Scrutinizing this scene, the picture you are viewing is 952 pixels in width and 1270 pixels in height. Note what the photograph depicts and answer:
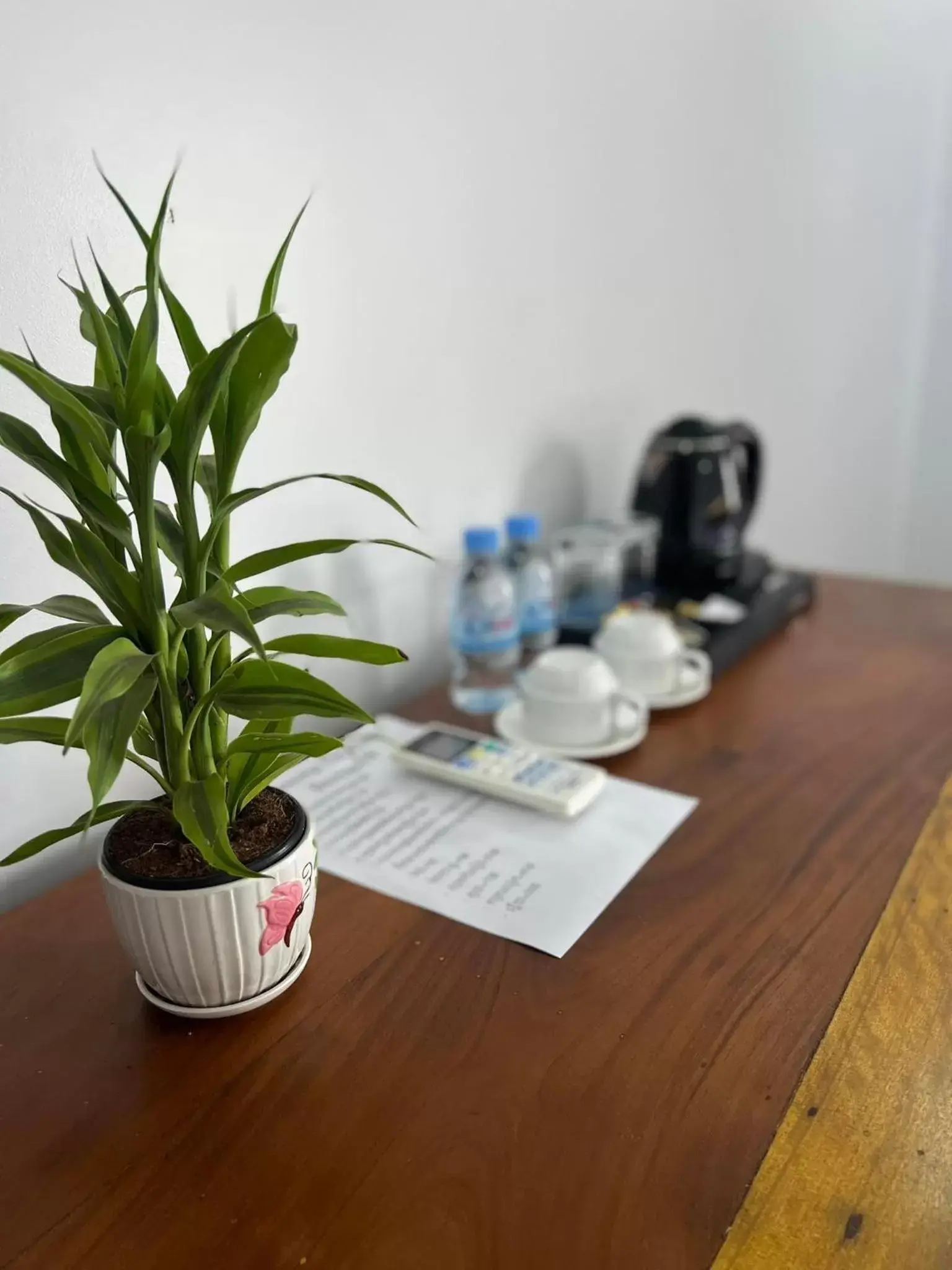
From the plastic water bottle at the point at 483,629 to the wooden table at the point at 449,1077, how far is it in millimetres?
315

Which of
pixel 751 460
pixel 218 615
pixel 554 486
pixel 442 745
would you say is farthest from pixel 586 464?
pixel 218 615

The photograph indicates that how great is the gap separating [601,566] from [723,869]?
0.54 metres

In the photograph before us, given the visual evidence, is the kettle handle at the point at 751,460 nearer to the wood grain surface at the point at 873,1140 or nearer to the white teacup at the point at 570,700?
the white teacup at the point at 570,700

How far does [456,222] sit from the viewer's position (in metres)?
1.02

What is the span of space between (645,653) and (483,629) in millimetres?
168

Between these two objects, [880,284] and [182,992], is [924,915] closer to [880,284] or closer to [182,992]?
[182,992]

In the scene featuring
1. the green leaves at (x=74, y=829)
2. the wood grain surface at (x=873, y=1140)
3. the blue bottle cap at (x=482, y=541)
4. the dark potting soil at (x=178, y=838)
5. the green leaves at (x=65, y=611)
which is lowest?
the wood grain surface at (x=873, y=1140)

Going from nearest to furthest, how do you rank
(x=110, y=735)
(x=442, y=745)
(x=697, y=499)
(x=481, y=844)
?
(x=110, y=735)
(x=481, y=844)
(x=442, y=745)
(x=697, y=499)

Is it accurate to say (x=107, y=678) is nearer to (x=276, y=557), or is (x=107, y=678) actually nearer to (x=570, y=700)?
(x=276, y=557)

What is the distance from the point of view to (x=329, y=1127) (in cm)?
53

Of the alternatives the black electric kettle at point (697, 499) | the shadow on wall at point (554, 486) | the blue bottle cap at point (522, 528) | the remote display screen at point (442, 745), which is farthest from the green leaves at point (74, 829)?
the black electric kettle at point (697, 499)

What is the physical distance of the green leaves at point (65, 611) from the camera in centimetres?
54

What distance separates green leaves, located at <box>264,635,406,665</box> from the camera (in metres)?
0.58

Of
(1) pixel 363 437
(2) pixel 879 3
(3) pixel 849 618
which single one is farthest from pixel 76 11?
(2) pixel 879 3
